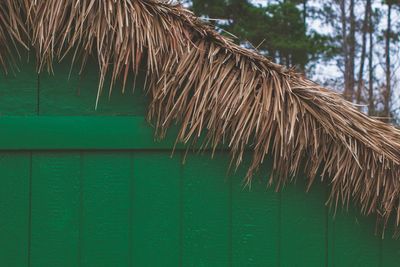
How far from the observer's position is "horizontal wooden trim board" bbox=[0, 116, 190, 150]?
6.44 ft

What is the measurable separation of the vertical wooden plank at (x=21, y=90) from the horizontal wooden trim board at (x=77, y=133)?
0.04m

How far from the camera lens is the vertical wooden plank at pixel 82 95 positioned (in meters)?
2.01

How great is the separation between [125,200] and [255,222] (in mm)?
498

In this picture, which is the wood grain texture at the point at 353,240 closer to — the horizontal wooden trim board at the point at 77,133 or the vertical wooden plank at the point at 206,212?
the vertical wooden plank at the point at 206,212

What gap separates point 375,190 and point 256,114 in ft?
1.72

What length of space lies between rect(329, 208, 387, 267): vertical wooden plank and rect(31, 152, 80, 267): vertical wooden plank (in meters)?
0.97

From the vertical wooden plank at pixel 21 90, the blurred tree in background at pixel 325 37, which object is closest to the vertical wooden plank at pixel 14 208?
the vertical wooden plank at pixel 21 90

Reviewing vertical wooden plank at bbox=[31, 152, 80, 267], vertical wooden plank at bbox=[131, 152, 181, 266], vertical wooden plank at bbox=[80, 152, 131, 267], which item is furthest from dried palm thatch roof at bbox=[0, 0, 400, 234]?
vertical wooden plank at bbox=[31, 152, 80, 267]

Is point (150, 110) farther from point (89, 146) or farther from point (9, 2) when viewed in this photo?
point (9, 2)

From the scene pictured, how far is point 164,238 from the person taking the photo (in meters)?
2.03

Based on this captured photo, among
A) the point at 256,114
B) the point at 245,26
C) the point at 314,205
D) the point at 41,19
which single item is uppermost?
the point at 245,26

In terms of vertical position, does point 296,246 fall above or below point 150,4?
below

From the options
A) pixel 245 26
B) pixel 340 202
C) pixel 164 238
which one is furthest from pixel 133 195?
pixel 245 26

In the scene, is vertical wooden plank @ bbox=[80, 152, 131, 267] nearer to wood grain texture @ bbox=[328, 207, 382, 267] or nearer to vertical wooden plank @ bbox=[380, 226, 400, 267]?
wood grain texture @ bbox=[328, 207, 382, 267]
